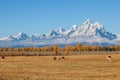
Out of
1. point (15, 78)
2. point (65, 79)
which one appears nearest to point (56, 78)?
point (65, 79)

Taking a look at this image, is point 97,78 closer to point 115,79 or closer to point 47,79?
point 115,79

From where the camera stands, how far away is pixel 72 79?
40.8m

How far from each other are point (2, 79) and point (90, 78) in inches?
382

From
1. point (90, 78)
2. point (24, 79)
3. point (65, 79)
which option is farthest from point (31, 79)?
point (90, 78)

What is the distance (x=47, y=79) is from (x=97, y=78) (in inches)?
226

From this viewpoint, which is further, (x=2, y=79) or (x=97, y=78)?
(x=97, y=78)

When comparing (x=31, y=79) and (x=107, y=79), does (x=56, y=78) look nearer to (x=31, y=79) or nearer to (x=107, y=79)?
(x=31, y=79)

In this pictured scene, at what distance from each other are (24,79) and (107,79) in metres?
8.93

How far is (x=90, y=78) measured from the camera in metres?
42.2

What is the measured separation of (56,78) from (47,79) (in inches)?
58.8

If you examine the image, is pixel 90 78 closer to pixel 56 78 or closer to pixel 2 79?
pixel 56 78

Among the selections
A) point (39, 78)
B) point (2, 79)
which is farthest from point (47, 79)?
point (2, 79)

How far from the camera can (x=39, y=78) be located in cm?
4172

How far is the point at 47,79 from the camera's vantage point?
133 ft
